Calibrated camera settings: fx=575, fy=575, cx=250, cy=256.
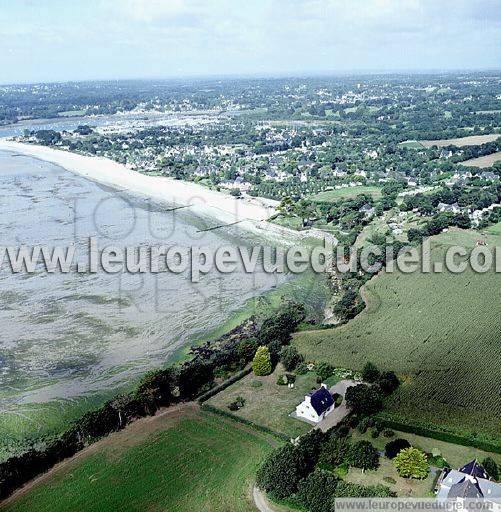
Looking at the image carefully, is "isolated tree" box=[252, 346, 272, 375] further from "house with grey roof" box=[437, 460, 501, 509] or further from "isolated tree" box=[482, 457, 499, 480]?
"isolated tree" box=[482, 457, 499, 480]

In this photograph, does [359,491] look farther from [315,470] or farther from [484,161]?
[484,161]

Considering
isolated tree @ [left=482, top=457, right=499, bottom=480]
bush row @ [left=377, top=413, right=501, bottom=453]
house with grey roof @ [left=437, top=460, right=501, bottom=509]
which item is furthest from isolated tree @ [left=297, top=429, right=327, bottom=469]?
isolated tree @ [left=482, top=457, right=499, bottom=480]

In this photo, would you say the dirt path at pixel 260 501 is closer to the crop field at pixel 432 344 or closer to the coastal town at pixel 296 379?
the coastal town at pixel 296 379

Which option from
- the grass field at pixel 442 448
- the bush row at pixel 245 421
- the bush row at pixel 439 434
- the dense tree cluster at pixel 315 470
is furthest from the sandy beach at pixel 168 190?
the dense tree cluster at pixel 315 470

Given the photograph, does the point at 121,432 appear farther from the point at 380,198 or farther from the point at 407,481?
the point at 380,198

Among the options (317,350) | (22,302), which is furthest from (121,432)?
(22,302)

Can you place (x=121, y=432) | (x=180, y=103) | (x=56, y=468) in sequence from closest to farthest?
1. (x=56, y=468)
2. (x=121, y=432)
3. (x=180, y=103)
